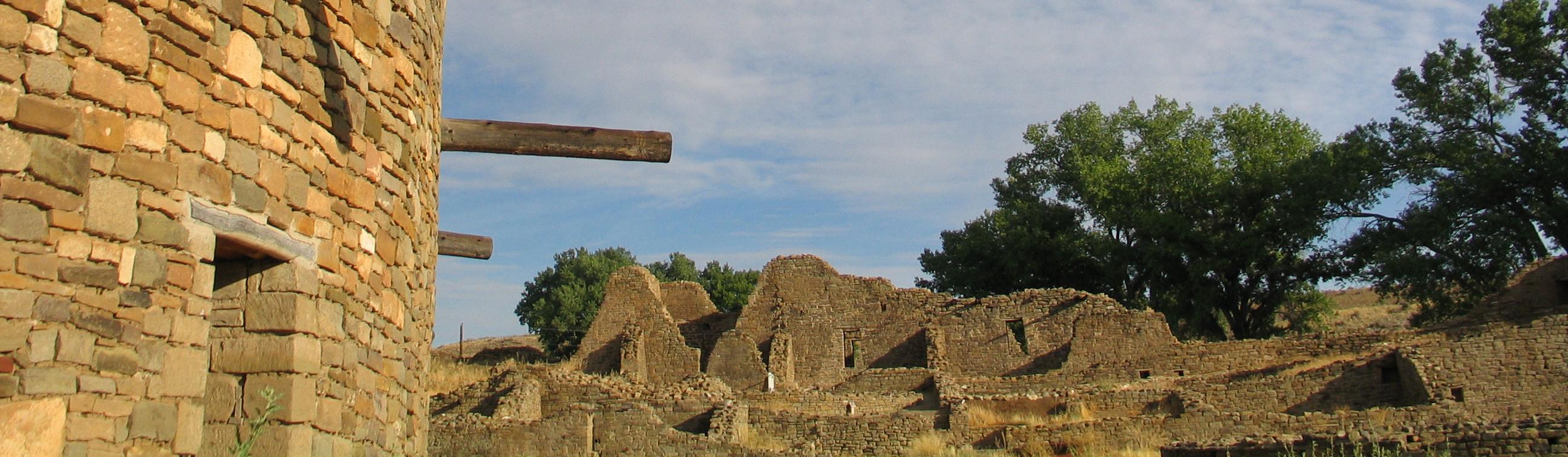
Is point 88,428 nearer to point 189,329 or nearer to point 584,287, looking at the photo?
point 189,329

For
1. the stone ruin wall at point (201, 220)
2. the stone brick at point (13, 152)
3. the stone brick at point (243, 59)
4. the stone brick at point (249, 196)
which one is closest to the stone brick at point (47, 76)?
the stone ruin wall at point (201, 220)

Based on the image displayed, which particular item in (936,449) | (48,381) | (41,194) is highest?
(41,194)

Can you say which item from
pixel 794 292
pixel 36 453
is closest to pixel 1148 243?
pixel 794 292

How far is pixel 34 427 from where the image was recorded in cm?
436

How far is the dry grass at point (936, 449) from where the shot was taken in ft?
55.8

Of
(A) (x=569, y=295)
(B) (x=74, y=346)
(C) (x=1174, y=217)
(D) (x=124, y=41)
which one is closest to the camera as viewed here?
(B) (x=74, y=346)

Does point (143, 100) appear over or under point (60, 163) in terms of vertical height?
over

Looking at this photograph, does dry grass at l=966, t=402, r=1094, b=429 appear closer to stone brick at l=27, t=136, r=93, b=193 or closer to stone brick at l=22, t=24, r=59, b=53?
stone brick at l=27, t=136, r=93, b=193

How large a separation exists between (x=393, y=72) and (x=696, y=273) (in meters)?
42.9

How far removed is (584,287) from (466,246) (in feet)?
111

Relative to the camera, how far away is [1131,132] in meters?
37.7

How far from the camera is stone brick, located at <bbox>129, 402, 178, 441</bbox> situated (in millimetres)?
4832

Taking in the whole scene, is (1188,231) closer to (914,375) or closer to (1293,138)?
(1293,138)

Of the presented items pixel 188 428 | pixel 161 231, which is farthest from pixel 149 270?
pixel 188 428
